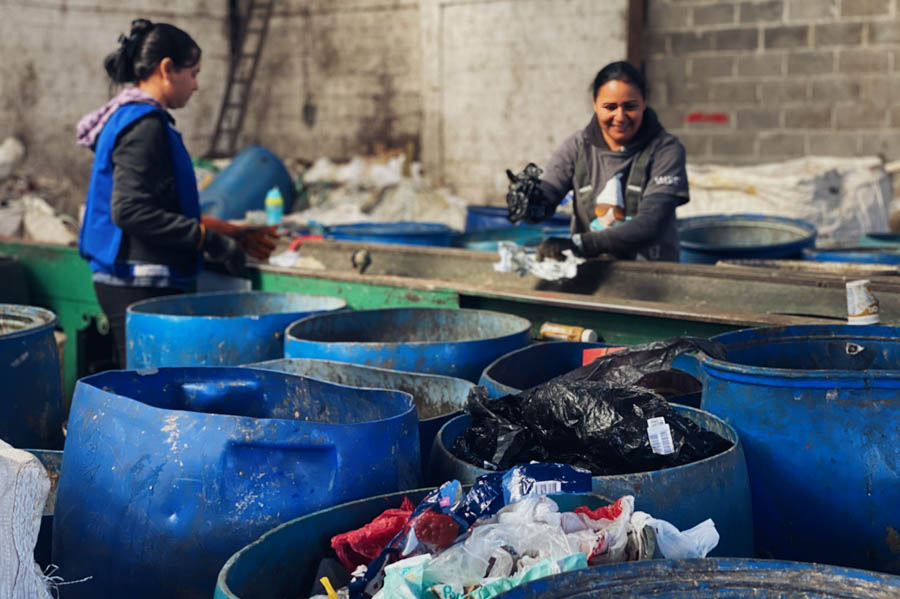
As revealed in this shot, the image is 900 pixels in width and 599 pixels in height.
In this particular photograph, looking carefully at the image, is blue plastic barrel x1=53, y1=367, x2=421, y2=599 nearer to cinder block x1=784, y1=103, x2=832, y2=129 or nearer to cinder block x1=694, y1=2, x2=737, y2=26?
cinder block x1=784, y1=103, x2=832, y2=129

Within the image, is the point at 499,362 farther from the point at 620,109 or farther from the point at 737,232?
the point at 737,232

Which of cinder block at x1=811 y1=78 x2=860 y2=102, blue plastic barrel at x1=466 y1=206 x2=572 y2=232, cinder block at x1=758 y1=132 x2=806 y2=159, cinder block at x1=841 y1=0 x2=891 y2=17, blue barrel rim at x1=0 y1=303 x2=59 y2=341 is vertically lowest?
blue barrel rim at x1=0 y1=303 x2=59 y2=341

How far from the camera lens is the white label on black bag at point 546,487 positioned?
1.61 m

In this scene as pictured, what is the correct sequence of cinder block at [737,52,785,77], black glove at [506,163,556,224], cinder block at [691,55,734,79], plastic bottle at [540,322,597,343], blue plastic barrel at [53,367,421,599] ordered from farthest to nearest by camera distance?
cinder block at [691,55,734,79], cinder block at [737,52,785,77], black glove at [506,163,556,224], plastic bottle at [540,322,597,343], blue plastic barrel at [53,367,421,599]

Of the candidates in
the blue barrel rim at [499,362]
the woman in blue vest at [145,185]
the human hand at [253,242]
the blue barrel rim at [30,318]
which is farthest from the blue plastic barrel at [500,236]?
the blue barrel rim at [30,318]

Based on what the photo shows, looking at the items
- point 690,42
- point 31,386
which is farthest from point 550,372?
point 690,42

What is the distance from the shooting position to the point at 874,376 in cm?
191

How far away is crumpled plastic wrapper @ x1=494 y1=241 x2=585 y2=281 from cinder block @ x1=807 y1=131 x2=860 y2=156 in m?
4.85

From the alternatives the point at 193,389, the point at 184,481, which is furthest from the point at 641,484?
the point at 193,389

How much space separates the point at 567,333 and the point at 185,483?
1764mm

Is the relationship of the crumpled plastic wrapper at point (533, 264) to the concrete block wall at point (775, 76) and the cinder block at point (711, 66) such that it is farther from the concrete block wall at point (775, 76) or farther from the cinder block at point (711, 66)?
the cinder block at point (711, 66)

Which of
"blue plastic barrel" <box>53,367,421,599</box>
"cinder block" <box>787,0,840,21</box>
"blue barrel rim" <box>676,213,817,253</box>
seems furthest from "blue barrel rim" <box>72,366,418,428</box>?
"cinder block" <box>787,0,840,21</box>

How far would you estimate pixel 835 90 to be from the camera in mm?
7711

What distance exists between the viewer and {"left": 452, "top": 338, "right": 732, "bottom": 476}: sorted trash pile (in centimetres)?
194
